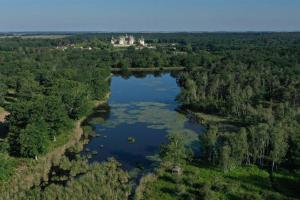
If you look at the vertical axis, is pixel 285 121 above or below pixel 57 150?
above

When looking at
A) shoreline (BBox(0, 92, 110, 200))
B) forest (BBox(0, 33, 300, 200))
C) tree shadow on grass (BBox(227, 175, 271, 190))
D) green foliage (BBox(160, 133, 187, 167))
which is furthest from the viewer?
green foliage (BBox(160, 133, 187, 167))

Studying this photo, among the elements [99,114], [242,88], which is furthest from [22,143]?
[242,88]

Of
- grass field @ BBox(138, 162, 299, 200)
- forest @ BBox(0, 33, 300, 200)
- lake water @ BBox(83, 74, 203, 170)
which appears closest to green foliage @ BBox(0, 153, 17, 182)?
forest @ BBox(0, 33, 300, 200)

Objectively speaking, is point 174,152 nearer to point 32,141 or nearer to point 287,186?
point 287,186

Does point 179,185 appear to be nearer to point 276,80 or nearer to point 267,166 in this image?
point 267,166

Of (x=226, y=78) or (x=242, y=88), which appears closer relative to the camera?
(x=242, y=88)

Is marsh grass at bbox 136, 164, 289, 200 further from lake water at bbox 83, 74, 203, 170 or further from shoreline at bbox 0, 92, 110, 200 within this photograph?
shoreline at bbox 0, 92, 110, 200

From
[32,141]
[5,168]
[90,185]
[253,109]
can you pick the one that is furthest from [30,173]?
[253,109]

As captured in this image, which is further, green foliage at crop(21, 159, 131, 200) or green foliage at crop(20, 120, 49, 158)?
green foliage at crop(20, 120, 49, 158)
